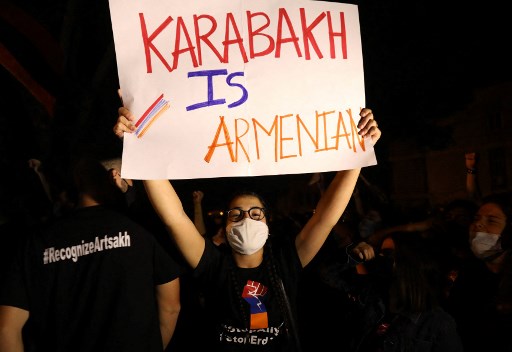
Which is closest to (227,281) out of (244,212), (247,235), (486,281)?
(247,235)

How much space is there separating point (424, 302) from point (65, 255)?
2.01 m

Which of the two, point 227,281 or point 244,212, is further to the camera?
point 244,212

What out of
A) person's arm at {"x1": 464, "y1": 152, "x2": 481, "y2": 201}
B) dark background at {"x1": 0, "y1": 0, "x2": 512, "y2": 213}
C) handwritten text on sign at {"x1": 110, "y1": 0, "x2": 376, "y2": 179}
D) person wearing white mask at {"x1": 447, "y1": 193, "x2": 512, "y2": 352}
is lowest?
person wearing white mask at {"x1": 447, "y1": 193, "x2": 512, "y2": 352}

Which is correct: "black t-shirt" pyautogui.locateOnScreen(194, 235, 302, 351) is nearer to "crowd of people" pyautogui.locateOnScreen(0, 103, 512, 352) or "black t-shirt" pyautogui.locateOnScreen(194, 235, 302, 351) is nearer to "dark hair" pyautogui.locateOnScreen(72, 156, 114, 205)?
"crowd of people" pyautogui.locateOnScreen(0, 103, 512, 352)

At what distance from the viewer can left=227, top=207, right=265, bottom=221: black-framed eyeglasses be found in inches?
102

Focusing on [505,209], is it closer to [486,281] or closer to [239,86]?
[486,281]

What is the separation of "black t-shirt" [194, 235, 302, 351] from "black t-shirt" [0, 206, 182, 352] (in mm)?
391

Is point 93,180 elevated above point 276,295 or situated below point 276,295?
above

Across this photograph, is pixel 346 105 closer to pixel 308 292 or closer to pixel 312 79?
pixel 312 79

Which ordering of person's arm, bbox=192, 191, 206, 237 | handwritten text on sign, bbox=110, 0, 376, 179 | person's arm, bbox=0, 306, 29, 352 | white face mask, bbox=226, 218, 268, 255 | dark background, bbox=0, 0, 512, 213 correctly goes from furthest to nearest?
1. dark background, bbox=0, 0, 512, 213
2. person's arm, bbox=192, 191, 206, 237
3. white face mask, bbox=226, 218, 268, 255
4. person's arm, bbox=0, 306, 29, 352
5. handwritten text on sign, bbox=110, 0, 376, 179

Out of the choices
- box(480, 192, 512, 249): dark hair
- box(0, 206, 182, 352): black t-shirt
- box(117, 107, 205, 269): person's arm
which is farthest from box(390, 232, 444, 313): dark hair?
box(0, 206, 182, 352): black t-shirt

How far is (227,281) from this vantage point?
Answer: 2451 mm

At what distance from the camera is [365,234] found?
18.7 feet

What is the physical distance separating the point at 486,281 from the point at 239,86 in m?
2.10
